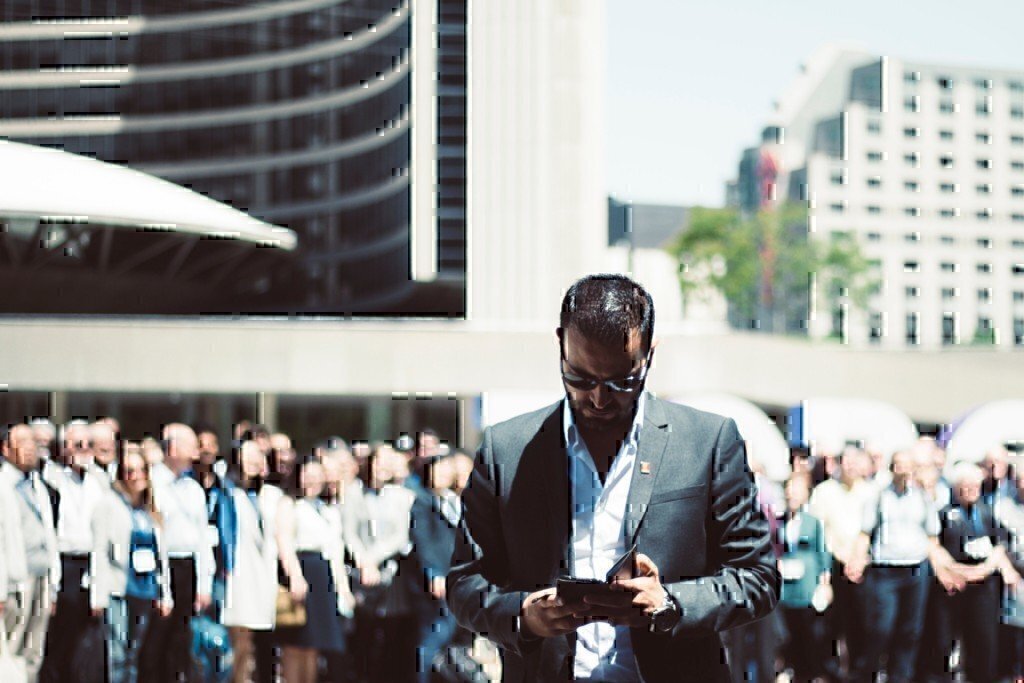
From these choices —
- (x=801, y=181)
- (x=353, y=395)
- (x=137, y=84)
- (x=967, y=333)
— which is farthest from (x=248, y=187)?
(x=967, y=333)

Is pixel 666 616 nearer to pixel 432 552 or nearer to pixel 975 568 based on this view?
pixel 432 552

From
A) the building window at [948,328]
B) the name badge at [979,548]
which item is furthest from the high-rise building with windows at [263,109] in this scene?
the building window at [948,328]

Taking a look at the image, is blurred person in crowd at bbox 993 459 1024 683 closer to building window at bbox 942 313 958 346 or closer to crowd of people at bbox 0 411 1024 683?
crowd of people at bbox 0 411 1024 683

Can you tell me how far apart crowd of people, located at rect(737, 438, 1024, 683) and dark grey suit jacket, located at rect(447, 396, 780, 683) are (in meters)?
8.13

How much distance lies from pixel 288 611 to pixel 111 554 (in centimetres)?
126

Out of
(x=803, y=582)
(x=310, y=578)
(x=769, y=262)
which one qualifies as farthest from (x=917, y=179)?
(x=310, y=578)

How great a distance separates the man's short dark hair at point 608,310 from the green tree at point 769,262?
3946 inches

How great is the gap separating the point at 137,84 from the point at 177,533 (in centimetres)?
6922

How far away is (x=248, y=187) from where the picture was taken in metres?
80.1

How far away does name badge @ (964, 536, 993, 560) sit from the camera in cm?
1112

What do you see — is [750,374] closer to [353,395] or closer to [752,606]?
[353,395]

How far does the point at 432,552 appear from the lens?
10586 mm

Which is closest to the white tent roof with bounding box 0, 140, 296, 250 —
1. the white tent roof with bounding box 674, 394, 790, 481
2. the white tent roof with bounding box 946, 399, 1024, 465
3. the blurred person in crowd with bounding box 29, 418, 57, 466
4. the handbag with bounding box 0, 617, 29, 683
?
the blurred person in crowd with bounding box 29, 418, 57, 466

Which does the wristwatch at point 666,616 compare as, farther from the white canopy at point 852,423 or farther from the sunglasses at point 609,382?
the white canopy at point 852,423
